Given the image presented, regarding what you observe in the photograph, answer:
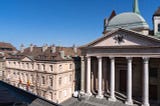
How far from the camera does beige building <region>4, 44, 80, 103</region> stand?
33.6m

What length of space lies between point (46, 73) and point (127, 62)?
17358mm

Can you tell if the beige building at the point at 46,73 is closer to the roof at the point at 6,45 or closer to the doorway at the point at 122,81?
the doorway at the point at 122,81

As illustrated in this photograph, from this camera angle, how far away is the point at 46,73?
115ft

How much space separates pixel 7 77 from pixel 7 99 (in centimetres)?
4605

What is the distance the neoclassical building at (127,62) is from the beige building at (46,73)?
177 inches

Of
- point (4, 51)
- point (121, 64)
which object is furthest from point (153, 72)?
point (4, 51)

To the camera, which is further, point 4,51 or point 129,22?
point 4,51

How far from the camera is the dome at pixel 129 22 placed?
31.7 metres

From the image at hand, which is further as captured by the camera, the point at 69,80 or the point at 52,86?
the point at 69,80

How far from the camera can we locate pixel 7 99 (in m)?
3.96

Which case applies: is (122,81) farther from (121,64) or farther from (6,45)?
(6,45)

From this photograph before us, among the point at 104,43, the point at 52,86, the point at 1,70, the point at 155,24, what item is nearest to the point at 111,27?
the point at 104,43

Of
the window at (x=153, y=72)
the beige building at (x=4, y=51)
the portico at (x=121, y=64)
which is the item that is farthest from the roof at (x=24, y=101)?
the beige building at (x=4, y=51)

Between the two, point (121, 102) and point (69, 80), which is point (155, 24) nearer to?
point (121, 102)
